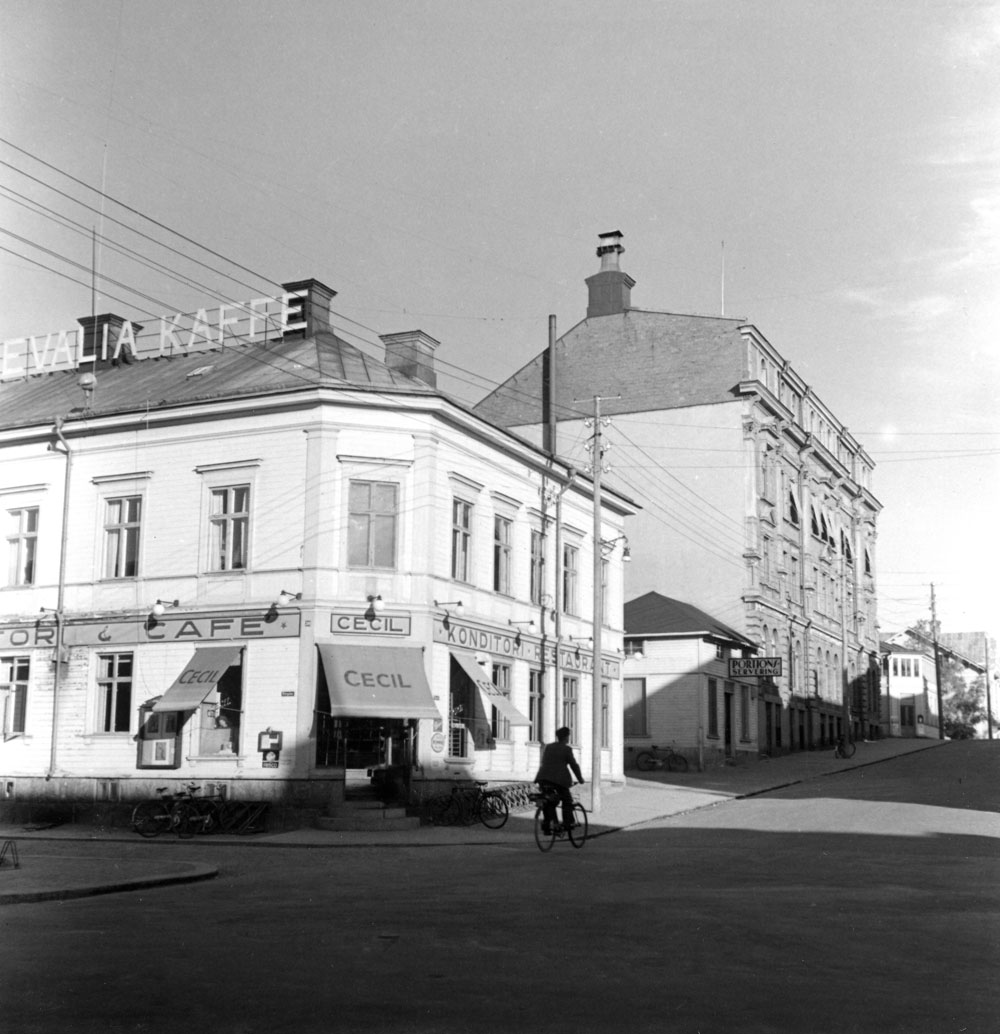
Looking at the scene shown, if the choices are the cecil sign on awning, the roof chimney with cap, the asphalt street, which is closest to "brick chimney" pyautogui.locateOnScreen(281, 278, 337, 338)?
the asphalt street

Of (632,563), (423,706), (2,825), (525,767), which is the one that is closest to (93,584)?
(2,825)

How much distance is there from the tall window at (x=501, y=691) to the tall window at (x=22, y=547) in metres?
11.0

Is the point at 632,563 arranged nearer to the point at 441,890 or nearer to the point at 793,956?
the point at 441,890

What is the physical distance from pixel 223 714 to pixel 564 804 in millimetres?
9497

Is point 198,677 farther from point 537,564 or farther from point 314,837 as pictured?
point 537,564

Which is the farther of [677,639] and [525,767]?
[677,639]

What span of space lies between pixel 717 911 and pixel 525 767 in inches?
777

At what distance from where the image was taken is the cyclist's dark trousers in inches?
782

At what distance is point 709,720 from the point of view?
46.4 meters

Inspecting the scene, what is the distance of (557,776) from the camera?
1975 centimetres

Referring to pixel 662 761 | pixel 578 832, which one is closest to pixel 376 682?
pixel 578 832

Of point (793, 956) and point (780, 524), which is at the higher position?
point (780, 524)

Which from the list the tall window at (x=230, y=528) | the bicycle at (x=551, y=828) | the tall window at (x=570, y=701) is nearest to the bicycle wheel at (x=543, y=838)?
the bicycle at (x=551, y=828)

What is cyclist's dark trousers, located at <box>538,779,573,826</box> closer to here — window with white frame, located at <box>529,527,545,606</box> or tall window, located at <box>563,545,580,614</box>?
window with white frame, located at <box>529,527,545,606</box>
